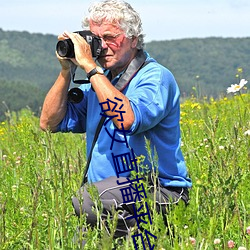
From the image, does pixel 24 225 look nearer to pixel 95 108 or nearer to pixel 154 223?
pixel 95 108

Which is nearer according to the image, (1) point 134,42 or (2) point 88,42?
(2) point 88,42

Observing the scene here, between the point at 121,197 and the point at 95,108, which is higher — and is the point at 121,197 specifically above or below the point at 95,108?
below

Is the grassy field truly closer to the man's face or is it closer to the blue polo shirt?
the blue polo shirt

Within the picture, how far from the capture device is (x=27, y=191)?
14.3 feet

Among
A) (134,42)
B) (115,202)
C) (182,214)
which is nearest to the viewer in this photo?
(182,214)

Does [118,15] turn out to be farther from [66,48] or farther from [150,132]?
[150,132]

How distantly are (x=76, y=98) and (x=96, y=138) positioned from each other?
18.0 inches

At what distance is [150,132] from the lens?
3.45 meters

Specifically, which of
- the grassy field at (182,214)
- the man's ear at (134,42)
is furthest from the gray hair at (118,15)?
the grassy field at (182,214)

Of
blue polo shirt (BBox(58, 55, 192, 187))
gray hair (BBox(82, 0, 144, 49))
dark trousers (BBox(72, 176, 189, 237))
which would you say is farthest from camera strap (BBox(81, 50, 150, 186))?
dark trousers (BBox(72, 176, 189, 237))

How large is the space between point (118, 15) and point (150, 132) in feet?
2.06

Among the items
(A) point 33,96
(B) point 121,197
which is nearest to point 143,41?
(B) point 121,197

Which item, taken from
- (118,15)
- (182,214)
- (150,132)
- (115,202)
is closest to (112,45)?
(118,15)

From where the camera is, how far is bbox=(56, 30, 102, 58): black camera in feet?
11.1
